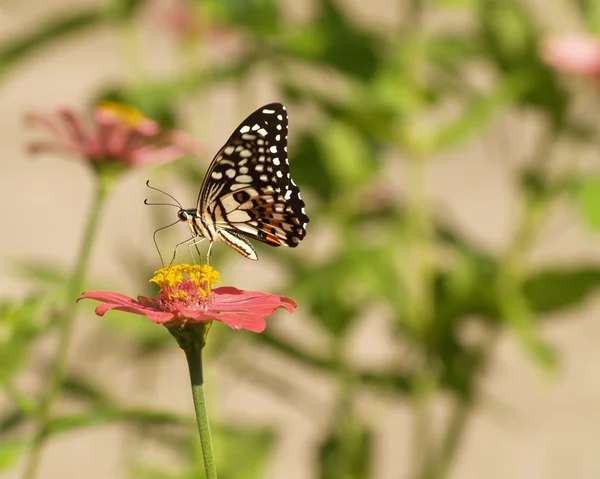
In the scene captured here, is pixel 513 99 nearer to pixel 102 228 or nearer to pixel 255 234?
pixel 255 234

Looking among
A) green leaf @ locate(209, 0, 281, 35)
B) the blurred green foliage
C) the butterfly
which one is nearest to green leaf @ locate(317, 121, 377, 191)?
the blurred green foliage

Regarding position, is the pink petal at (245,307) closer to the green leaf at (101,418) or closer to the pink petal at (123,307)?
the pink petal at (123,307)

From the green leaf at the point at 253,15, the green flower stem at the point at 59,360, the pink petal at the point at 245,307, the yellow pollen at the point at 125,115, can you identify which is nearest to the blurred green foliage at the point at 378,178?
the green leaf at the point at 253,15

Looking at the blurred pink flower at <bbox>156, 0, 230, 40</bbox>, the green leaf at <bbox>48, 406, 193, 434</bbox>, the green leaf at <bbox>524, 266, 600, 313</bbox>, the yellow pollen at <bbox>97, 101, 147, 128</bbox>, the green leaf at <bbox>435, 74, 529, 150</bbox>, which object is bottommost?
the green leaf at <bbox>48, 406, 193, 434</bbox>

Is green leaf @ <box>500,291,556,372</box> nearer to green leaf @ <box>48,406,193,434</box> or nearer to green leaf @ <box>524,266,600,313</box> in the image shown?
green leaf @ <box>524,266,600,313</box>

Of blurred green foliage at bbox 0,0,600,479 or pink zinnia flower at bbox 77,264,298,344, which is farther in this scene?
blurred green foliage at bbox 0,0,600,479

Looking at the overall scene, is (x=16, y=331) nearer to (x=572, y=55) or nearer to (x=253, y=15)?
(x=253, y=15)
